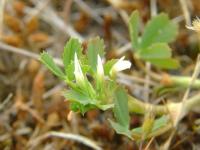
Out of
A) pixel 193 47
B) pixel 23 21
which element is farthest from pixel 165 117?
pixel 23 21

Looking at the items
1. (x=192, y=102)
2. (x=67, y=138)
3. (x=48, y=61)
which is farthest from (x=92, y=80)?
(x=48, y=61)

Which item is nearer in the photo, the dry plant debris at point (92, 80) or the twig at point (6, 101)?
the dry plant debris at point (92, 80)

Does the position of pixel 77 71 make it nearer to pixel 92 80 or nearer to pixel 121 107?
pixel 121 107

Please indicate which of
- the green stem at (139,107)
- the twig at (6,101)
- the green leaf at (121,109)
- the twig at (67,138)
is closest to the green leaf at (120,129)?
the green leaf at (121,109)

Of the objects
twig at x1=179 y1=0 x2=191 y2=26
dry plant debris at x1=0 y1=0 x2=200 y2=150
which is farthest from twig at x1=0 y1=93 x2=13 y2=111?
twig at x1=179 y1=0 x2=191 y2=26

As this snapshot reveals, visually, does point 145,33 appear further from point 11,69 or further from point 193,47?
point 11,69

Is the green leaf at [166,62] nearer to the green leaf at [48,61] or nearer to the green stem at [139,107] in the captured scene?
the green stem at [139,107]
